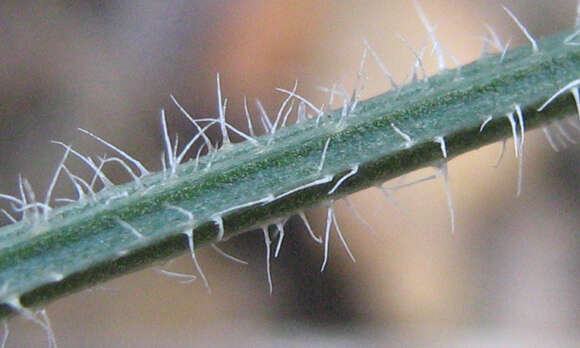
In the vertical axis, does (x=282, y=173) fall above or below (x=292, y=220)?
above

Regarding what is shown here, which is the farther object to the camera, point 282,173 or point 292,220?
point 292,220

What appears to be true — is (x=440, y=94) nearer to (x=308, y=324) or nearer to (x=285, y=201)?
(x=285, y=201)

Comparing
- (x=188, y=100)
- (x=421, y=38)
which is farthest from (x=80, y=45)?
(x=421, y=38)

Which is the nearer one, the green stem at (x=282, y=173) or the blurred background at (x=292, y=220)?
the green stem at (x=282, y=173)

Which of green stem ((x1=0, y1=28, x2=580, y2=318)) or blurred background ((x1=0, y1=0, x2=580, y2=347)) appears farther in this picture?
blurred background ((x1=0, y1=0, x2=580, y2=347))
